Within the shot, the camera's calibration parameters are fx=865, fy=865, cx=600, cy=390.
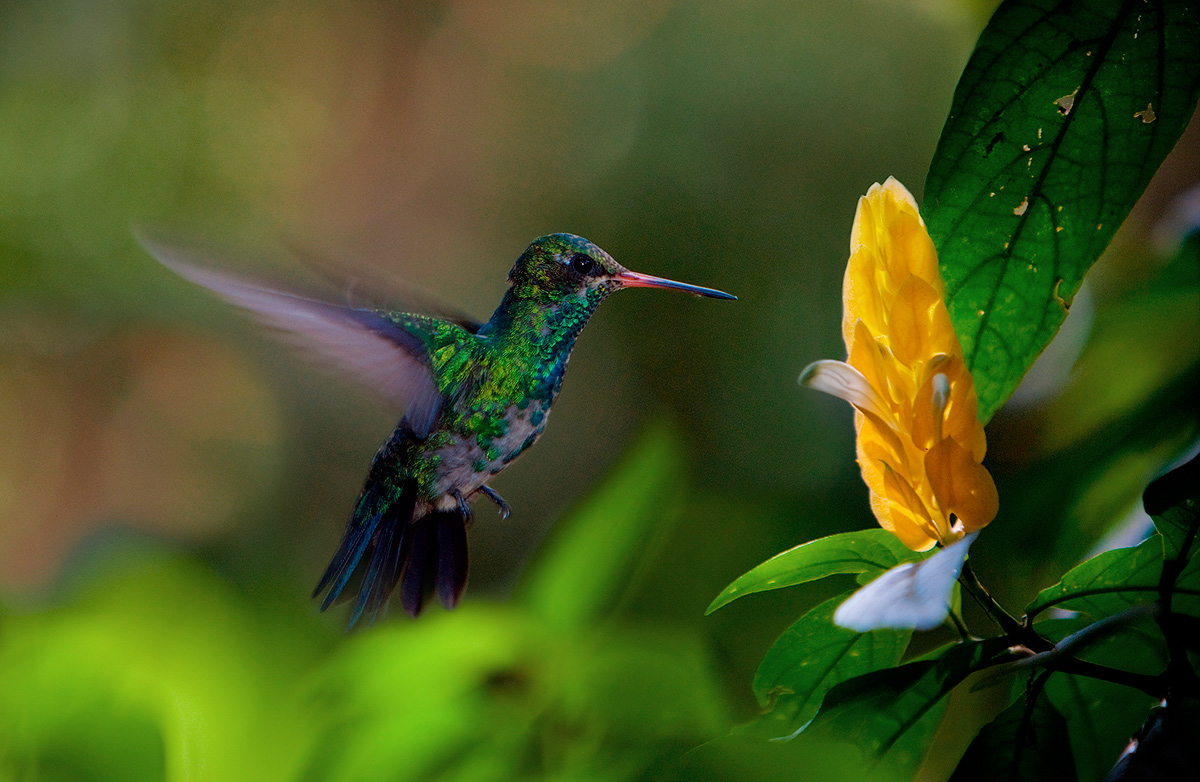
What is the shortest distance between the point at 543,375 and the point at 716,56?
8.00ft

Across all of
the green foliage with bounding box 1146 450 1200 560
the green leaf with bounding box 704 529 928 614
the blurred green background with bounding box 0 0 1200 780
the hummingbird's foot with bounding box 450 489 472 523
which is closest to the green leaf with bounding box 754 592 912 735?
the green leaf with bounding box 704 529 928 614

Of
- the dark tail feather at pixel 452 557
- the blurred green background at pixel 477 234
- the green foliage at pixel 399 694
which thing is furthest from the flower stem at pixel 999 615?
the blurred green background at pixel 477 234

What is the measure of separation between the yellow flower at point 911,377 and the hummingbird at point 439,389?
29 cm

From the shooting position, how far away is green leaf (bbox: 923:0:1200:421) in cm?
46

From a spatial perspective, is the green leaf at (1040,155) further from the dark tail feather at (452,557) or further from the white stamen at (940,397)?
the dark tail feather at (452,557)

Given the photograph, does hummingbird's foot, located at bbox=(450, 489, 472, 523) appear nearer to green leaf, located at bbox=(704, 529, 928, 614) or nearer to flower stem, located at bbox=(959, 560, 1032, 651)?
green leaf, located at bbox=(704, 529, 928, 614)

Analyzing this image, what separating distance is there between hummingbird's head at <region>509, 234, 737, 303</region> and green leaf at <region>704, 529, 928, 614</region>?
28 cm

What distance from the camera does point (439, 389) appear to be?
0.83 m

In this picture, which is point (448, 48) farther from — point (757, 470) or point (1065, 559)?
point (1065, 559)

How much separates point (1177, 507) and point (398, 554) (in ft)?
2.03

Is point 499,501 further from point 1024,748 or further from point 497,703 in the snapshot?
point 1024,748

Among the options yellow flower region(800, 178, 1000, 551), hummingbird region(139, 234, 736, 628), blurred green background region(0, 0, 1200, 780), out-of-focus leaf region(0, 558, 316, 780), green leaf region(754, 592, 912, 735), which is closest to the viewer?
yellow flower region(800, 178, 1000, 551)

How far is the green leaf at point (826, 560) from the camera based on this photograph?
50 centimetres

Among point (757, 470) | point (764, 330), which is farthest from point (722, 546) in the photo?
point (764, 330)
